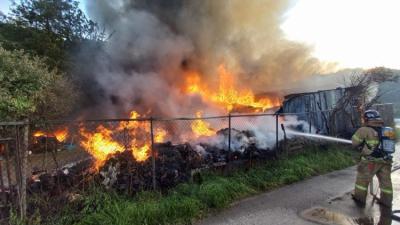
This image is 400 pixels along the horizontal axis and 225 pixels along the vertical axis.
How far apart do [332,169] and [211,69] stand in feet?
27.6

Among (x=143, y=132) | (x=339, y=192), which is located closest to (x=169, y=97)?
(x=143, y=132)

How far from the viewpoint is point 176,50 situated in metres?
14.5

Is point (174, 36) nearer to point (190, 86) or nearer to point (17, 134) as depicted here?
point (190, 86)

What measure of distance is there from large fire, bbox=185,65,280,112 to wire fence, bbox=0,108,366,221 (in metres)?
3.64

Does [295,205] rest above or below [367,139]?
below

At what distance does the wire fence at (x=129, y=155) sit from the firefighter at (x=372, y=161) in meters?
2.81

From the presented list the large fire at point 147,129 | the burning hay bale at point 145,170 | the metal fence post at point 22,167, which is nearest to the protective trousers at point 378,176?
the burning hay bale at point 145,170

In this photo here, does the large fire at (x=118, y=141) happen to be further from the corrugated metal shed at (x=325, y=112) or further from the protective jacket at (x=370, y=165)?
the corrugated metal shed at (x=325, y=112)

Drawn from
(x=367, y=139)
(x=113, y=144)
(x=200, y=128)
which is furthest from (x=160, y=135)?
(x=367, y=139)

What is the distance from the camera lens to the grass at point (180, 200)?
190 inches

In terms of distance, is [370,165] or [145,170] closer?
[370,165]

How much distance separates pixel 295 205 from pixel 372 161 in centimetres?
163

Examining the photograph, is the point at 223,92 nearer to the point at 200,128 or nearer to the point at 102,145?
the point at 200,128

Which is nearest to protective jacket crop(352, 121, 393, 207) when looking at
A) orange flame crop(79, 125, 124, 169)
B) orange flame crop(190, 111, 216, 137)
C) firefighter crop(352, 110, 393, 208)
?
firefighter crop(352, 110, 393, 208)
